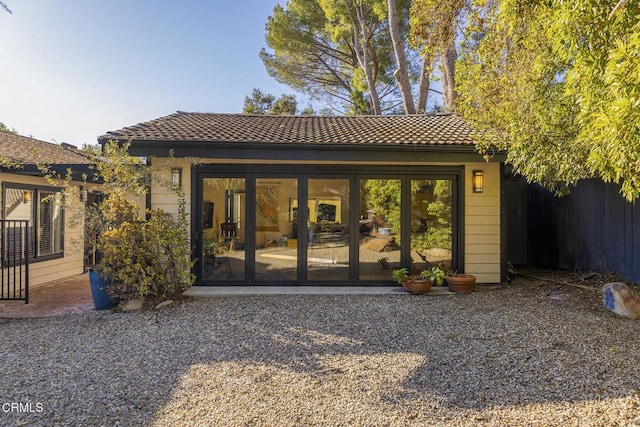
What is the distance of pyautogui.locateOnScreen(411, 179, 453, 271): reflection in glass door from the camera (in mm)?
7184

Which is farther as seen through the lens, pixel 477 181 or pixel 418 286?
pixel 477 181

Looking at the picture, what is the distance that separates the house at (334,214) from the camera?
7.00 meters

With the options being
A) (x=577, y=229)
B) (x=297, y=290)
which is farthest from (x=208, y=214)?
(x=577, y=229)

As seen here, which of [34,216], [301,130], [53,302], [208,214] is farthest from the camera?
[301,130]

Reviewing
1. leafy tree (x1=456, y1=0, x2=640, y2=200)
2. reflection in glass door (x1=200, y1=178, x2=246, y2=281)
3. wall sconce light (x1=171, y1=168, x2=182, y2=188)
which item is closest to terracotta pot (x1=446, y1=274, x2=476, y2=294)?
leafy tree (x1=456, y1=0, x2=640, y2=200)

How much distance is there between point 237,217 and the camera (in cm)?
704

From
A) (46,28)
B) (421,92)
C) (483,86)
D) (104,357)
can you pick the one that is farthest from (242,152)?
(421,92)

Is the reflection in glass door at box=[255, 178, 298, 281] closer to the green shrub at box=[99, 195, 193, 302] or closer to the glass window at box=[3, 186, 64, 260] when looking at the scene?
the green shrub at box=[99, 195, 193, 302]

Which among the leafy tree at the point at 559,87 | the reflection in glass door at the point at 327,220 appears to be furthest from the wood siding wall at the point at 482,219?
the reflection in glass door at the point at 327,220

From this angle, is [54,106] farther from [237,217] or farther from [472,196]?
[472,196]

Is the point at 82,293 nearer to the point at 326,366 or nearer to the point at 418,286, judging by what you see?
the point at 326,366

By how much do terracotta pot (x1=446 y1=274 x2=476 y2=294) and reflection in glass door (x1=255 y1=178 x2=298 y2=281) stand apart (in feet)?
9.82

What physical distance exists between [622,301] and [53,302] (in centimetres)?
904

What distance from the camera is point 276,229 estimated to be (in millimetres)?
7070
